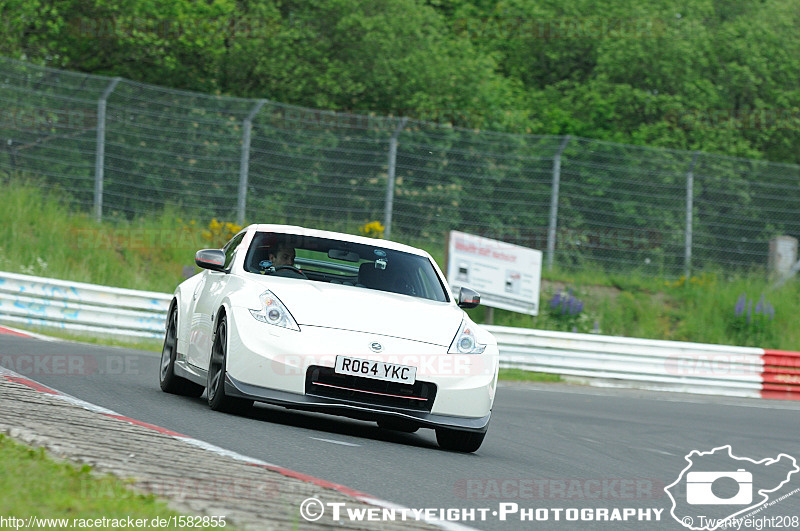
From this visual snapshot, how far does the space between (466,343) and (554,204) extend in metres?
15.1

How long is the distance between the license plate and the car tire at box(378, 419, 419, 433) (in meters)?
0.32

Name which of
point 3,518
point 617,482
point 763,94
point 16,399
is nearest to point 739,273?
point 763,94

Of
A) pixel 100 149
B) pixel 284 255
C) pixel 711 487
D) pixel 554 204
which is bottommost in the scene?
pixel 711 487

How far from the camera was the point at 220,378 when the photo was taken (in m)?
8.52

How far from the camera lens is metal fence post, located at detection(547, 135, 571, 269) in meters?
23.5

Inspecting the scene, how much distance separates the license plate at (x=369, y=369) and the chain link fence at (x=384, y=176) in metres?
14.5

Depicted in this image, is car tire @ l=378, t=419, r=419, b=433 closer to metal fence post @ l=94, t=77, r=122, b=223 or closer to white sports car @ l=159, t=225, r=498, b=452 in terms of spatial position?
white sports car @ l=159, t=225, r=498, b=452

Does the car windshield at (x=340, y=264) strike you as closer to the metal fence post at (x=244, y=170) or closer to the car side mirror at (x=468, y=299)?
the car side mirror at (x=468, y=299)

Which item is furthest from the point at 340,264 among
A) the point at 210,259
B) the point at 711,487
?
the point at 711,487

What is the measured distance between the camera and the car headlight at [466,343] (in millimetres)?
8602

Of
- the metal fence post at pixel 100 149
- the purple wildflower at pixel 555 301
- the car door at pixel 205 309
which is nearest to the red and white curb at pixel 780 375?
the purple wildflower at pixel 555 301

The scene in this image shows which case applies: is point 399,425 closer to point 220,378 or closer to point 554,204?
point 220,378

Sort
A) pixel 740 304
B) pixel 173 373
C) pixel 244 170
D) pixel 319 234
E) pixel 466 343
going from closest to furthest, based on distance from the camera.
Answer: pixel 466 343 < pixel 319 234 < pixel 173 373 < pixel 244 170 < pixel 740 304

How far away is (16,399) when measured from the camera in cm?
751
